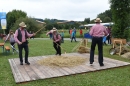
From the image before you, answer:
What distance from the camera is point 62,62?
7.41m

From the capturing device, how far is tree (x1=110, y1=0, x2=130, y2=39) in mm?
11617

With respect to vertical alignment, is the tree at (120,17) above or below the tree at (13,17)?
below

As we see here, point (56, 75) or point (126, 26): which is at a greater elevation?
point (126, 26)

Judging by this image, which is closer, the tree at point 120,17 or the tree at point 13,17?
the tree at point 120,17

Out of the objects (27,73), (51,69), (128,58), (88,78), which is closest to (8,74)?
(27,73)

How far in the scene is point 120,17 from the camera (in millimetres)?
→ 11961

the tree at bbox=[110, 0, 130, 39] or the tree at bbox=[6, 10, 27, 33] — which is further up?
the tree at bbox=[6, 10, 27, 33]

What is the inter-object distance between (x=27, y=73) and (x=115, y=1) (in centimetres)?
790

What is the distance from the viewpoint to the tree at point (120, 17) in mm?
11617

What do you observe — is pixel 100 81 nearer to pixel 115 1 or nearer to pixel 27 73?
pixel 27 73

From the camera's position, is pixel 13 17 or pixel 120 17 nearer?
pixel 120 17

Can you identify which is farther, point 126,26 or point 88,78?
point 126,26

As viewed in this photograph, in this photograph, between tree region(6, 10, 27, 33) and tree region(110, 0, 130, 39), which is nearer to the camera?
tree region(110, 0, 130, 39)

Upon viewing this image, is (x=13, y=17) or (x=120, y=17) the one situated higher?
(x=13, y=17)
